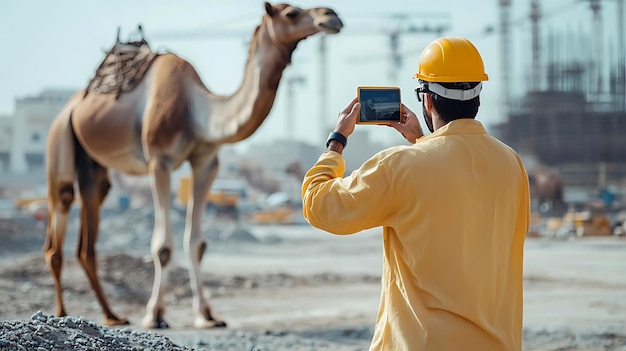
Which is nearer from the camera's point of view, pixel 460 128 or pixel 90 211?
pixel 460 128

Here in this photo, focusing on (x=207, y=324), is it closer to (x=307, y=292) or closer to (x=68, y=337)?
(x=68, y=337)

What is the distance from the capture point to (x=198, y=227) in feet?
32.1

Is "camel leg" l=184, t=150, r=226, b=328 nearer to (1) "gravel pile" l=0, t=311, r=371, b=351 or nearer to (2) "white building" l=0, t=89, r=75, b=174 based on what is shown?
(1) "gravel pile" l=0, t=311, r=371, b=351

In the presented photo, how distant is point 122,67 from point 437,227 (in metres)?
7.68

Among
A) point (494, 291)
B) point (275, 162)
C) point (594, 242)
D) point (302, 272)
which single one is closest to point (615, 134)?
point (594, 242)

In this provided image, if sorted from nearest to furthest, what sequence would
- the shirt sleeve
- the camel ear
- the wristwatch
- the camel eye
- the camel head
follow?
the shirt sleeve → the wristwatch → the camel head → the camel eye → the camel ear

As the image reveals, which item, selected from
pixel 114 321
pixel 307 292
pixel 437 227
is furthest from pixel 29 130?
pixel 437 227

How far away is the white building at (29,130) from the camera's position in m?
69.2

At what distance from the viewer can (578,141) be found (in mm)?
67625

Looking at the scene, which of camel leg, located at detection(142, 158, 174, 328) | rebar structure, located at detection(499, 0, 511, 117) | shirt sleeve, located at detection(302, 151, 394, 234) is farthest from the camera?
rebar structure, located at detection(499, 0, 511, 117)

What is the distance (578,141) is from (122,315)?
5908 centimetres

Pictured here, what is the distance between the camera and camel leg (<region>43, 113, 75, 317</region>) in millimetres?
10414

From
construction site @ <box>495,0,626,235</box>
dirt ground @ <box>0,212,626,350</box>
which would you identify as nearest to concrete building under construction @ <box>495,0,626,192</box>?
construction site @ <box>495,0,626,235</box>

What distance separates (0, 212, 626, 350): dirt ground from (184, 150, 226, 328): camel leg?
16.3 inches
